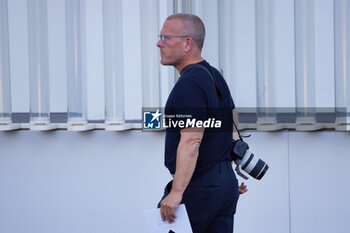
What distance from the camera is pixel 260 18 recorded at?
423 cm

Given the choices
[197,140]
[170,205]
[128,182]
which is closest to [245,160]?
[197,140]

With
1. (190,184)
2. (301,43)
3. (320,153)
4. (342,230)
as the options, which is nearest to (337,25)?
(301,43)

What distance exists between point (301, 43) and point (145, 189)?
5.18 ft

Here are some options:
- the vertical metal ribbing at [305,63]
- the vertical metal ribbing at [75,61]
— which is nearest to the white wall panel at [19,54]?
the vertical metal ribbing at [75,61]

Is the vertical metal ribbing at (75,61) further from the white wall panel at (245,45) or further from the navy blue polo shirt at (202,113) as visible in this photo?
the navy blue polo shirt at (202,113)

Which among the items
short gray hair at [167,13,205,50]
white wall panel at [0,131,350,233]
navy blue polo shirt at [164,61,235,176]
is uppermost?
short gray hair at [167,13,205,50]

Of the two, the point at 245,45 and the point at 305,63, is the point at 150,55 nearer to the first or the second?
the point at 245,45

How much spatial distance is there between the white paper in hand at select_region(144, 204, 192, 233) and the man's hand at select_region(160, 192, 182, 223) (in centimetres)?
3

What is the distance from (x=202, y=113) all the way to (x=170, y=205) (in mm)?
451

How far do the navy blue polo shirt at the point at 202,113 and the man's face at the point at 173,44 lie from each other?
0.12m

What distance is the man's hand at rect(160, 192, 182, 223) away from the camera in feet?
9.21

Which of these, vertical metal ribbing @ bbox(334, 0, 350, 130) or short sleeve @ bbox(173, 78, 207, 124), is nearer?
short sleeve @ bbox(173, 78, 207, 124)

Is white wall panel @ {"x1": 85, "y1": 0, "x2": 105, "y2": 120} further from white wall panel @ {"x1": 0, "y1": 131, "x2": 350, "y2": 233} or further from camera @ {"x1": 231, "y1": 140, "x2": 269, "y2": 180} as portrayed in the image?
camera @ {"x1": 231, "y1": 140, "x2": 269, "y2": 180}

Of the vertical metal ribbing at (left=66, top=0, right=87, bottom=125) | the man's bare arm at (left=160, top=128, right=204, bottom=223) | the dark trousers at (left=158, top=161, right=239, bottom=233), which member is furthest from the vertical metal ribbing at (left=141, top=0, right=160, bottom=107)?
the man's bare arm at (left=160, top=128, right=204, bottom=223)
